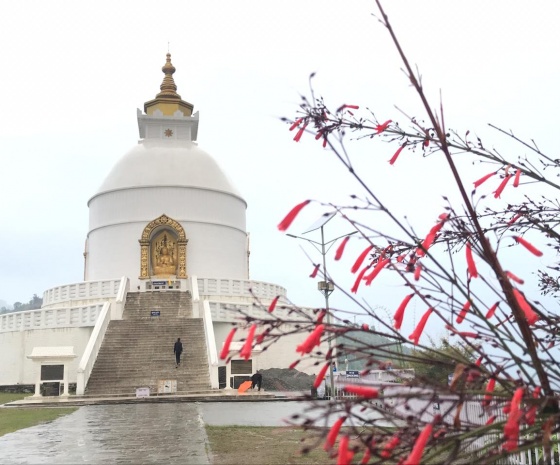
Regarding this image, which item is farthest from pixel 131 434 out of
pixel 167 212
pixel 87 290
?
pixel 167 212

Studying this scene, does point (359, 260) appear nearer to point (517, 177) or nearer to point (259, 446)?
point (517, 177)

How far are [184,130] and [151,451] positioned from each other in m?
28.8

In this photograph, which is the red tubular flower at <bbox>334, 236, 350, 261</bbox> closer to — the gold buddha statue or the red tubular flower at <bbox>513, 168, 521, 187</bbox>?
the red tubular flower at <bbox>513, 168, 521, 187</bbox>

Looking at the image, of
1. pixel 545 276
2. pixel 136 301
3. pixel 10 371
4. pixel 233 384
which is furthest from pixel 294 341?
pixel 545 276

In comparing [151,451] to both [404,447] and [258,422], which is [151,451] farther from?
[404,447]

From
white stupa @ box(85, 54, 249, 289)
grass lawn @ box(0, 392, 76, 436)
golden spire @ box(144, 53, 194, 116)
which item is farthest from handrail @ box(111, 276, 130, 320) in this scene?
golden spire @ box(144, 53, 194, 116)

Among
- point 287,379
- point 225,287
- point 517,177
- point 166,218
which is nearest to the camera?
point 517,177

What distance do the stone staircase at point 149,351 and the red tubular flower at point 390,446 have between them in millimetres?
17056

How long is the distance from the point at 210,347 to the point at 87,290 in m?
8.43

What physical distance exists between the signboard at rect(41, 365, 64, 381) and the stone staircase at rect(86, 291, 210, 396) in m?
0.97

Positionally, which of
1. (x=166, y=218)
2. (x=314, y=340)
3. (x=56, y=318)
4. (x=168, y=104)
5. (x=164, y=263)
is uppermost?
(x=168, y=104)

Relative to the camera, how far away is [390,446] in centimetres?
216

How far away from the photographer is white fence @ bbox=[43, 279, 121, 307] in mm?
26328

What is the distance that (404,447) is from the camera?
2.36 meters
